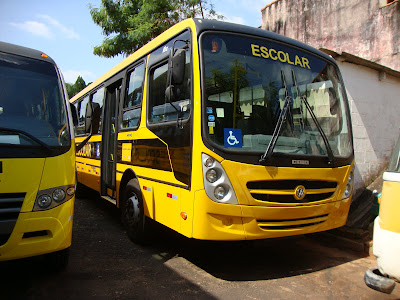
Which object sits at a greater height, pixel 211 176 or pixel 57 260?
pixel 211 176

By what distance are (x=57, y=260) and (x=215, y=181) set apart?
1945 mm

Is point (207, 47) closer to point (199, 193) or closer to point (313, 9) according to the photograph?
point (199, 193)

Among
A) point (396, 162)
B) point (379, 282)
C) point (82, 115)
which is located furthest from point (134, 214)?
point (82, 115)

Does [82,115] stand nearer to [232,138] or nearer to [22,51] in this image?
[22,51]

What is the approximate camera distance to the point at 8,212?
2.92 m

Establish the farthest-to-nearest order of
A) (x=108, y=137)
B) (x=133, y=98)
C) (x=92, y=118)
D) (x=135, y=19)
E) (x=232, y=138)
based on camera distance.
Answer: (x=135, y=19) → (x=92, y=118) → (x=108, y=137) → (x=133, y=98) → (x=232, y=138)

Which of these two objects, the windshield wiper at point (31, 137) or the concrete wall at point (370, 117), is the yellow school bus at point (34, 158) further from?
the concrete wall at point (370, 117)

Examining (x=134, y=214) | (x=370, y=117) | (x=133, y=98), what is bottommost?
(x=134, y=214)

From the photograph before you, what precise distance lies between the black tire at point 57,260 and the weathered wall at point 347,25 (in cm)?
990

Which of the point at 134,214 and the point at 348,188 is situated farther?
the point at 134,214

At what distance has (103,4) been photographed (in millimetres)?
15188

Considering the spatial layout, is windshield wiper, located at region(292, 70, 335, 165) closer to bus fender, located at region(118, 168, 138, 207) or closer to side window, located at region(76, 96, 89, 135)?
bus fender, located at region(118, 168, 138, 207)

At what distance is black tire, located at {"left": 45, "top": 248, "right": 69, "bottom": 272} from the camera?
354 centimetres

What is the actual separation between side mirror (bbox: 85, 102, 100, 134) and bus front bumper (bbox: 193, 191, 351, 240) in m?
3.98
